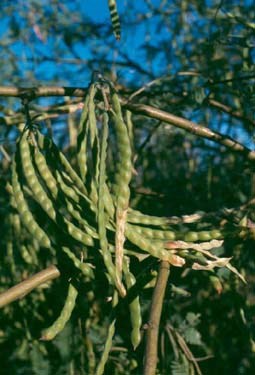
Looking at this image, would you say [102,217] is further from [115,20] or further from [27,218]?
[115,20]

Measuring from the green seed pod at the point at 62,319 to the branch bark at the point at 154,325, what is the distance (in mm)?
172

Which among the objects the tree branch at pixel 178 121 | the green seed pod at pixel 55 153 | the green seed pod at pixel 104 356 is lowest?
the green seed pod at pixel 104 356

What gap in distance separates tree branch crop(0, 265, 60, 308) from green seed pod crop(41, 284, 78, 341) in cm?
4

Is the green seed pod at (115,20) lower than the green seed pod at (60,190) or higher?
higher

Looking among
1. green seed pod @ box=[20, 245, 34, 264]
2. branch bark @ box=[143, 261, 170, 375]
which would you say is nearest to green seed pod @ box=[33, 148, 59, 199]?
branch bark @ box=[143, 261, 170, 375]

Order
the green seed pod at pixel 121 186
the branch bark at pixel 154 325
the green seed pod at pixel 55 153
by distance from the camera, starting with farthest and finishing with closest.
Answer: the green seed pod at pixel 55 153 → the green seed pod at pixel 121 186 → the branch bark at pixel 154 325

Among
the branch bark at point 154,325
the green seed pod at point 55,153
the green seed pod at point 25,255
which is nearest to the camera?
the branch bark at point 154,325

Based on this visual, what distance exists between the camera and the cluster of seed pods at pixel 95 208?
3.38ft

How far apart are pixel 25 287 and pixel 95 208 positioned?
0.19 metres

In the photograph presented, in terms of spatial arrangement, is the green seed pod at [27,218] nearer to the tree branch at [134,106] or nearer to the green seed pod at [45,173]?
the green seed pod at [45,173]

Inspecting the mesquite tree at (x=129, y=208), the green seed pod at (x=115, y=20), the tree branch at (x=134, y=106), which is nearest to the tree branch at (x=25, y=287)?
the mesquite tree at (x=129, y=208)

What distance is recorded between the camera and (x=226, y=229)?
44.7 inches

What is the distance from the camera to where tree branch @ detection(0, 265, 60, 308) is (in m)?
1.07

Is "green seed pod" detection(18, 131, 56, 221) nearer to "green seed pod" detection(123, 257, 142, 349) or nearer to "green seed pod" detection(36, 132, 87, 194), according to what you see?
"green seed pod" detection(36, 132, 87, 194)
